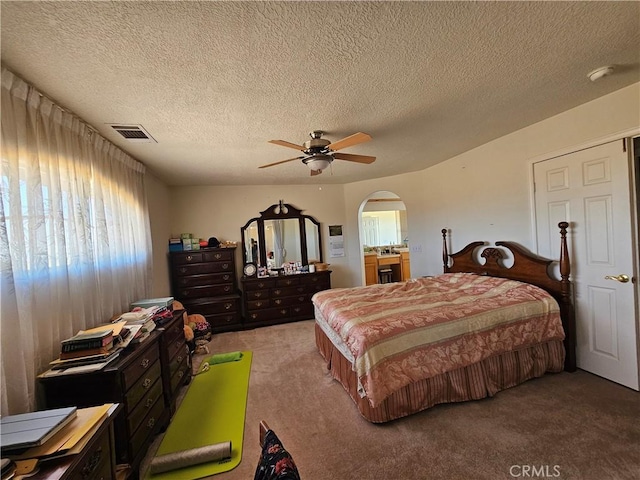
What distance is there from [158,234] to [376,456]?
3658mm

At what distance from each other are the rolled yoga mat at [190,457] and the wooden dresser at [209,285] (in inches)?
100

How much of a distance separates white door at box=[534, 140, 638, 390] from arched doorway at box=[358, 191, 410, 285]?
13.7ft

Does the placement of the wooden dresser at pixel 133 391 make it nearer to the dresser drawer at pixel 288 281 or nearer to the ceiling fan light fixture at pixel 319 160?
the ceiling fan light fixture at pixel 319 160

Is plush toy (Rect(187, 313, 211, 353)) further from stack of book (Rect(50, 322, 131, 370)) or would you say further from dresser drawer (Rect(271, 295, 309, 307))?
stack of book (Rect(50, 322, 131, 370))

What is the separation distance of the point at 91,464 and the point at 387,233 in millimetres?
7255

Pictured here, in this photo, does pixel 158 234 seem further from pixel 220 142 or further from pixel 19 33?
pixel 19 33

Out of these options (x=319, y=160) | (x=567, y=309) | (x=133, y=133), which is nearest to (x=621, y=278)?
(x=567, y=309)

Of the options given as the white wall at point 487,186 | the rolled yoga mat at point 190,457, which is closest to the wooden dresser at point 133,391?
the rolled yoga mat at point 190,457

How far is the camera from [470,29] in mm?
1295

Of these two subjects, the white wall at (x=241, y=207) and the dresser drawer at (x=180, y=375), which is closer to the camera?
the dresser drawer at (x=180, y=375)

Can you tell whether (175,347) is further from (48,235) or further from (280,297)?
(280,297)

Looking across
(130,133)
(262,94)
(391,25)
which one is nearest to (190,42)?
(262,94)

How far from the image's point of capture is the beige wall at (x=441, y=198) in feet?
7.74

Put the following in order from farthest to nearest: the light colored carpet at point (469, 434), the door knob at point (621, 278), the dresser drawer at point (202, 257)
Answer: the dresser drawer at point (202, 257), the door knob at point (621, 278), the light colored carpet at point (469, 434)
